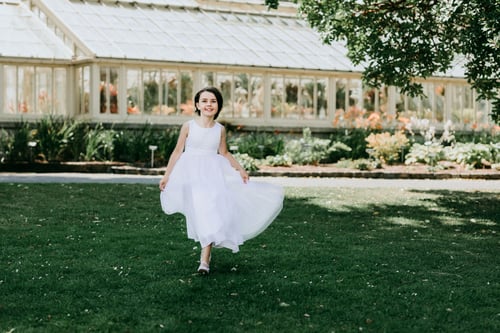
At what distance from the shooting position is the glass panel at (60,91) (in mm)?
25547

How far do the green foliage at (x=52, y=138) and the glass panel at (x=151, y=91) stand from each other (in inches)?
143

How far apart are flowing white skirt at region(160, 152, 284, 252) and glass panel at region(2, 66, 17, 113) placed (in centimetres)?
1806

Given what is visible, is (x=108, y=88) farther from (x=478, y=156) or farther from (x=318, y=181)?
(x=478, y=156)

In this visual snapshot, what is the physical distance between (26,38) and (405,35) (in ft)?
49.9

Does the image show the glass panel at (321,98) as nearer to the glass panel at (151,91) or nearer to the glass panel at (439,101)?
the glass panel at (439,101)

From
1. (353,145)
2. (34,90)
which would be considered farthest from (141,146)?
(353,145)

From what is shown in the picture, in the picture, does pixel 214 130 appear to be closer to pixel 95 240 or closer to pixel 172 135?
pixel 95 240

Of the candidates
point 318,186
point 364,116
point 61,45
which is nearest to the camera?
point 318,186

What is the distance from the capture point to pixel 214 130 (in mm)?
7910

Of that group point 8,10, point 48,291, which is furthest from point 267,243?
point 8,10

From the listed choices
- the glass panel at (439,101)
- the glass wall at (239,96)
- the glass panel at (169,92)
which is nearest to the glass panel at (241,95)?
the glass wall at (239,96)

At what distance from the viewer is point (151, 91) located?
25453mm

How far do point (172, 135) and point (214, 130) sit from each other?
15328 mm

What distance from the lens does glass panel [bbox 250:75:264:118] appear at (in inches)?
1057
